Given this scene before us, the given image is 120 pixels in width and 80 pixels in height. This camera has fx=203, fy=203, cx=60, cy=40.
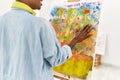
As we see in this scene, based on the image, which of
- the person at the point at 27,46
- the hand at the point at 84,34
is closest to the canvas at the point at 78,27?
the hand at the point at 84,34

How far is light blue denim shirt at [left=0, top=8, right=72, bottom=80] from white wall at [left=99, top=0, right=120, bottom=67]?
33 centimetres

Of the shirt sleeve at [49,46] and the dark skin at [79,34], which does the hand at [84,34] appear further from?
the shirt sleeve at [49,46]

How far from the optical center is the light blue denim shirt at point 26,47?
104 cm

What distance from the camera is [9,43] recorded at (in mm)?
1106

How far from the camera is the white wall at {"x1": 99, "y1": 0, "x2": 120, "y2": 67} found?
4.22 ft

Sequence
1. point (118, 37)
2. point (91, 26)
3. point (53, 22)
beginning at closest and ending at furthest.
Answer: point (118, 37) < point (91, 26) < point (53, 22)

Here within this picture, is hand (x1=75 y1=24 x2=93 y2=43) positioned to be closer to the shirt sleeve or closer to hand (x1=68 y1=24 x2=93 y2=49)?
hand (x1=68 y1=24 x2=93 y2=49)

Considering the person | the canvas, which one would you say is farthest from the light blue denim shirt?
the canvas

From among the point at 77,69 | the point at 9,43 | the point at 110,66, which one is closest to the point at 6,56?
the point at 9,43

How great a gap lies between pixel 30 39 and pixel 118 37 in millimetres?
575

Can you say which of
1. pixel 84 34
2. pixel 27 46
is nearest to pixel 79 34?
pixel 84 34

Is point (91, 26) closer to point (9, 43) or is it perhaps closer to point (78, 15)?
point (78, 15)

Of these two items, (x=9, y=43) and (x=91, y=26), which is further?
(x=91, y=26)

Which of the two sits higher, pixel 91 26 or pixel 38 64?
pixel 91 26
